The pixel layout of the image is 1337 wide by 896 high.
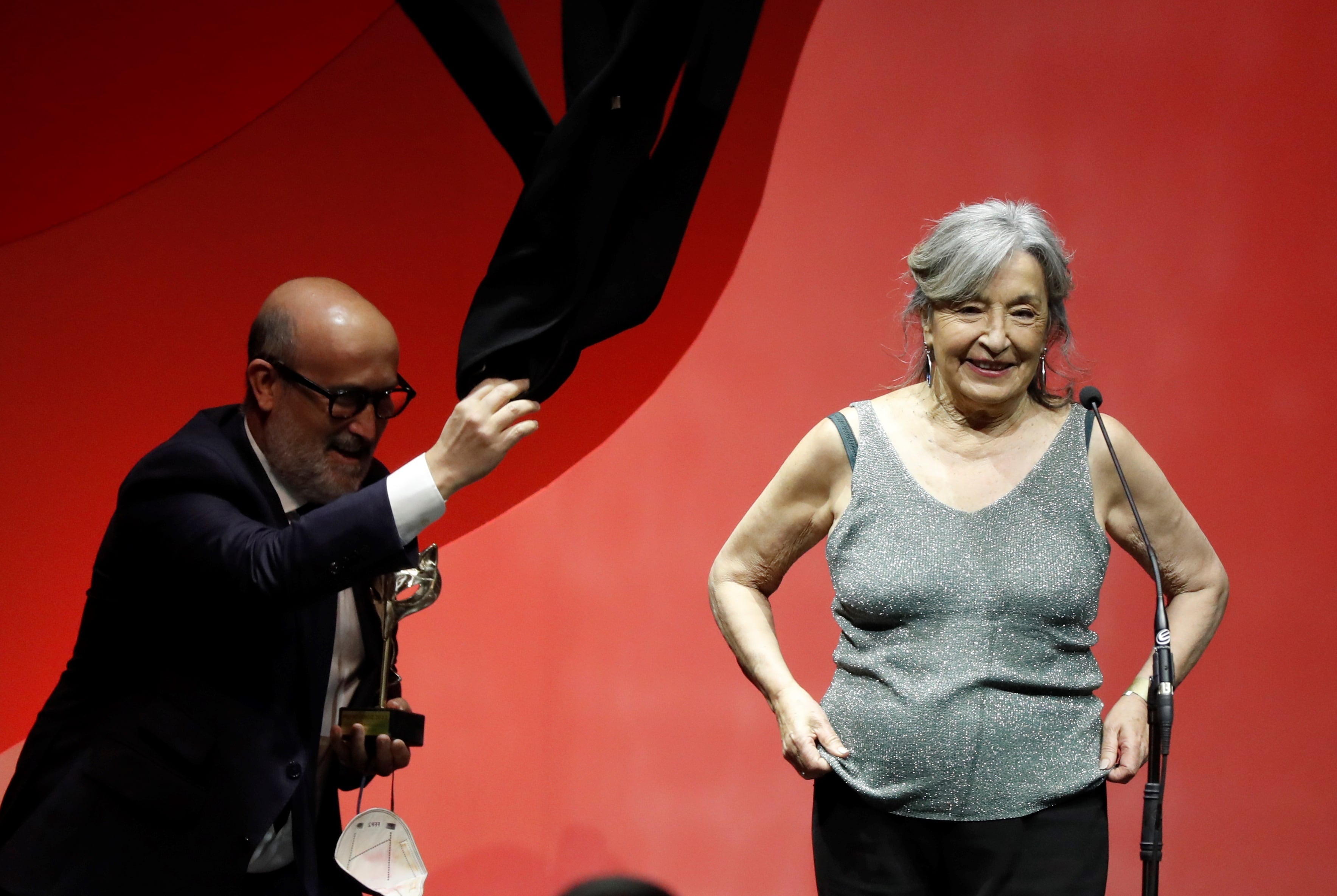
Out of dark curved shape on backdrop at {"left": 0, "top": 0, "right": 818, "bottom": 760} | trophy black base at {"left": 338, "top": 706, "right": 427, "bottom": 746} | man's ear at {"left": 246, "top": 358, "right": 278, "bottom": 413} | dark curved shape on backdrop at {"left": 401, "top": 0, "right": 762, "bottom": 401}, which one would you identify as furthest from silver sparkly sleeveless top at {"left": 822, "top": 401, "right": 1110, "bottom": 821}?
dark curved shape on backdrop at {"left": 0, "top": 0, "right": 818, "bottom": 760}

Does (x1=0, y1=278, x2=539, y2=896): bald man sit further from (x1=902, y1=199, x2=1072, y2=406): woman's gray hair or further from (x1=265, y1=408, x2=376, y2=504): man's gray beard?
(x1=902, y1=199, x2=1072, y2=406): woman's gray hair

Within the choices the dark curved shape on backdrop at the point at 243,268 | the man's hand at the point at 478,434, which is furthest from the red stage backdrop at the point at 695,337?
the man's hand at the point at 478,434

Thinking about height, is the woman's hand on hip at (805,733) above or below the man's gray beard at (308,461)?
below

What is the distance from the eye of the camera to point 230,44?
261 centimetres

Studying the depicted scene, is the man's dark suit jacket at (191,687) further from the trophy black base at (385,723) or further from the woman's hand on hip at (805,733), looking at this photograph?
the woman's hand on hip at (805,733)

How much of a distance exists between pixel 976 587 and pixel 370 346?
82cm

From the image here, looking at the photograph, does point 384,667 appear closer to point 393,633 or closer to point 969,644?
point 393,633

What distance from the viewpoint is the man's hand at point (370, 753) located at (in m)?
1.50

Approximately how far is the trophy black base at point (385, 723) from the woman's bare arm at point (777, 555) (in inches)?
17.2

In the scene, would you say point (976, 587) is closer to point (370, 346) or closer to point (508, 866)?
point (370, 346)

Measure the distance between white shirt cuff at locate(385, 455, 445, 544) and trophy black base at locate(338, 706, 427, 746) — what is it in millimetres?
329

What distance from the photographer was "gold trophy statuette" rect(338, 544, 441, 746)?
4.95 ft

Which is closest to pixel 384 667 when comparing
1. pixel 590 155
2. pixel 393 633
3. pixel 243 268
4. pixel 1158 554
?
pixel 393 633

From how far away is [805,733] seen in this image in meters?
1.39
